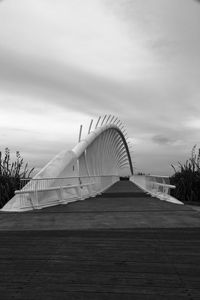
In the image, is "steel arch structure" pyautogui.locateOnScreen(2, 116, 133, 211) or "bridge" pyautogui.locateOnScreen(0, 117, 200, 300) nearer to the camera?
"bridge" pyautogui.locateOnScreen(0, 117, 200, 300)

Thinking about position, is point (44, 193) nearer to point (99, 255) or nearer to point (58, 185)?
point (58, 185)

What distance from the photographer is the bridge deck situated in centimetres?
455

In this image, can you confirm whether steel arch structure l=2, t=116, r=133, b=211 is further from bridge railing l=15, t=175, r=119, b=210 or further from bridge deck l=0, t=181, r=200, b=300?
bridge deck l=0, t=181, r=200, b=300

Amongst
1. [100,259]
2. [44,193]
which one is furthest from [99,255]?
[44,193]

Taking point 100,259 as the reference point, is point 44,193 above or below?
above

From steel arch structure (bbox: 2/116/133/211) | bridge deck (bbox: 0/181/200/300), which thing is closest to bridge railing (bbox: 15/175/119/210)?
steel arch structure (bbox: 2/116/133/211)

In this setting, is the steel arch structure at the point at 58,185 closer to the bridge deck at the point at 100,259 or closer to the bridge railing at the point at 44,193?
the bridge railing at the point at 44,193

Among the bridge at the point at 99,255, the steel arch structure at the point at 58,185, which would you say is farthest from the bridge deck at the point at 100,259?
the steel arch structure at the point at 58,185

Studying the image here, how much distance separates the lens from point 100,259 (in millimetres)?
6023

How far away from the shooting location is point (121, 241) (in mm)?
7516

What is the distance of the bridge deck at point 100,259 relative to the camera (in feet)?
14.9

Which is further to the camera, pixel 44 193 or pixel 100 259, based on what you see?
pixel 44 193

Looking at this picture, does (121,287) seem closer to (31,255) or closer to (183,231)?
(31,255)

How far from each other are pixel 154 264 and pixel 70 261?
1234mm
